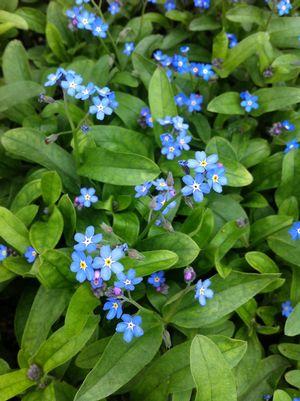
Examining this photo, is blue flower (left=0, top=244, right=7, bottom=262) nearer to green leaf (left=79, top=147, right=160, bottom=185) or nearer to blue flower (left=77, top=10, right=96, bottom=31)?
green leaf (left=79, top=147, right=160, bottom=185)

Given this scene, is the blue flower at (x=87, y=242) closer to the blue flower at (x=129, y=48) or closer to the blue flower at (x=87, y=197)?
the blue flower at (x=87, y=197)

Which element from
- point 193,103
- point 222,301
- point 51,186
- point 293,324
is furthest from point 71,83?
point 293,324

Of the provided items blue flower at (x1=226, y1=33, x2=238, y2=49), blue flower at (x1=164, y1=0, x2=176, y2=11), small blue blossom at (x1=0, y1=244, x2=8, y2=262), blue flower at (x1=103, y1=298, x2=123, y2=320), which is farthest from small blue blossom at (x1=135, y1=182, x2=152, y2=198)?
blue flower at (x1=164, y1=0, x2=176, y2=11)

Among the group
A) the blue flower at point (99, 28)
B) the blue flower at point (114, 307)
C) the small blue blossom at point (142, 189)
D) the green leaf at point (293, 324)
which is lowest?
the green leaf at point (293, 324)

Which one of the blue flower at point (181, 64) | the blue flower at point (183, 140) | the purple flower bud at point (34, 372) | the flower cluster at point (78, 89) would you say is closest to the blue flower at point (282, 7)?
the blue flower at point (181, 64)

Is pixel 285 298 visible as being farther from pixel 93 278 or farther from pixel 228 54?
pixel 228 54
